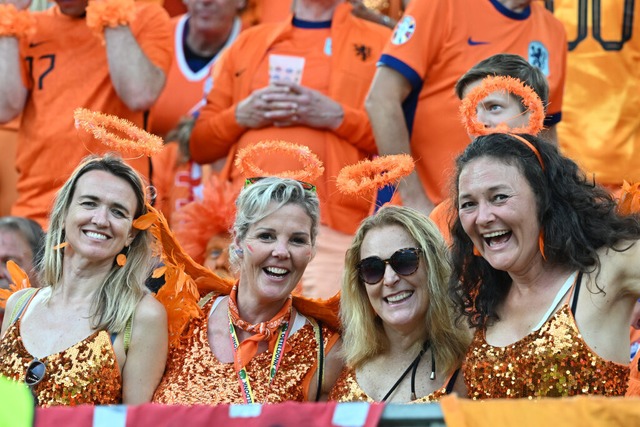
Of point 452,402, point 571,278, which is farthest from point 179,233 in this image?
point 452,402

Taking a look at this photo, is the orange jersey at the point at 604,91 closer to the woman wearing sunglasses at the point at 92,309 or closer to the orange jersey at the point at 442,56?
→ the orange jersey at the point at 442,56

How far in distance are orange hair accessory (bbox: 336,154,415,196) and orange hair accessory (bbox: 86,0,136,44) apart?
1.69 metres

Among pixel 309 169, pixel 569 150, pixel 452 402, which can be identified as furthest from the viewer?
Result: pixel 569 150

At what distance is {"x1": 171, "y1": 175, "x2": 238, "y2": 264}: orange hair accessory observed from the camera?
5.64m

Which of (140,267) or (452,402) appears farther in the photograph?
(140,267)

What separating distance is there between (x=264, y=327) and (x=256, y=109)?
169 cm

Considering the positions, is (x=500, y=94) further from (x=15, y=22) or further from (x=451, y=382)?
(x=15, y=22)

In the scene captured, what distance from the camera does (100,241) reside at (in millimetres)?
4082

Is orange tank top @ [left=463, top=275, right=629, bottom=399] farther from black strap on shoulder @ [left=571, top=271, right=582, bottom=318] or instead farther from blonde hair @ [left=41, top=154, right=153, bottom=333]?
blonde hair @ [left=41, top=154, right=153, bottom=333]

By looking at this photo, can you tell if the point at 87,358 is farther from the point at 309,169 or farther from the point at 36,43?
the point at 36,43

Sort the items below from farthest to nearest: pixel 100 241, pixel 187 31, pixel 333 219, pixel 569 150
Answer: pixel 187 31 < pixel 569 150 < pixel 333 219 < pixel 100 241

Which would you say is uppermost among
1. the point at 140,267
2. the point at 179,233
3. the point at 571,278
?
the point at 571,278

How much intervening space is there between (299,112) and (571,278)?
2.22 metres

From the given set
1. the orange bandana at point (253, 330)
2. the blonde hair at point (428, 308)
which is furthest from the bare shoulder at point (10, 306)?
the blonde hair at point (428, 308)
